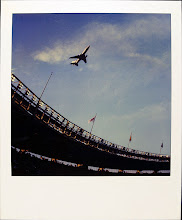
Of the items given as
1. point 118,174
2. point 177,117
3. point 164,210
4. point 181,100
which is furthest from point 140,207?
point 181,100

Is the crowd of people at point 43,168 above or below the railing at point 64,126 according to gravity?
below

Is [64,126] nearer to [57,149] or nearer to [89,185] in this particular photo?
[57,149]

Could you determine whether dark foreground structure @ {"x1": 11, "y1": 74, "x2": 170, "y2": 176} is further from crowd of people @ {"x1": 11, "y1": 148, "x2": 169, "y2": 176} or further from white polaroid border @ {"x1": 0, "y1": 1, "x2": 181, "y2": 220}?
white polaroid border @ {"x1": 0, "y1": 1, "x2": 181, "y2": 220}

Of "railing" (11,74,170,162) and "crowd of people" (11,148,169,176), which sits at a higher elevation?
"railing" (11,74,170,162)

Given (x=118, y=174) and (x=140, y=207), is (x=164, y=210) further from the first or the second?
(x=118, y=174)

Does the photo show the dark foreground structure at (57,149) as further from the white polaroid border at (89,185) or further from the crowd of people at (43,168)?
the white polaroid border at (89,185)
